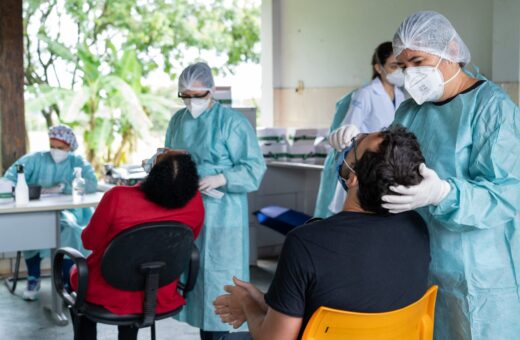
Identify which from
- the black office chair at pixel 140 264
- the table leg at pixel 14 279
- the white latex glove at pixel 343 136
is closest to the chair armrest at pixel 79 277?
the black office chair at pixel 140 264

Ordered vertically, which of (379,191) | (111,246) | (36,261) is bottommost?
(36,261)

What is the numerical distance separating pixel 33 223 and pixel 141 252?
4.39ft

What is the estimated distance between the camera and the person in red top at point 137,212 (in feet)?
9.23

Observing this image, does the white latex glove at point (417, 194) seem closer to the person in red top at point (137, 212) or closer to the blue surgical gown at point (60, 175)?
the person in red top at point (137, 212)

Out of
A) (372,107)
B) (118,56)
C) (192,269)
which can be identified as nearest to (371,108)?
(372,107)

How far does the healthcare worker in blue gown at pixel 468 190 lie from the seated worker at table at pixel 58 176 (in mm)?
2787

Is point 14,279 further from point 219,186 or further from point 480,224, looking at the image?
point 480,224

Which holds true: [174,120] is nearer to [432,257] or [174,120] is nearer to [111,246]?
[111,246]

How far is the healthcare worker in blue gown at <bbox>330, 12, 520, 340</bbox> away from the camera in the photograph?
6.03 ft

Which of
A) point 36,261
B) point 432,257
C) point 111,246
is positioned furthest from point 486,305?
point 36,261

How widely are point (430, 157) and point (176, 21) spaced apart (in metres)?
8.15

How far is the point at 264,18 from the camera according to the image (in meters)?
6.60

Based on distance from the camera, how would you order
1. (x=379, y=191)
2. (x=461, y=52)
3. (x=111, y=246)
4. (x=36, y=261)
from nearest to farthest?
(x=379, y=191) → (x=461, y=52) → (x=111, y=246) → (x=36, y=261)

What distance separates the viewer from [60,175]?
4594mm
